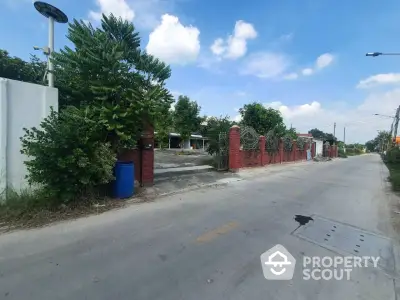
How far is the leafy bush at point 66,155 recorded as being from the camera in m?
5.22

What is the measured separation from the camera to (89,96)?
22.4 feet

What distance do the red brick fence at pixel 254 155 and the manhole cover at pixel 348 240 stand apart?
30.5 feet

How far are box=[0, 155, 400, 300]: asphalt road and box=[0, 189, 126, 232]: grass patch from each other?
39 cm

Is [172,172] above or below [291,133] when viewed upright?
below

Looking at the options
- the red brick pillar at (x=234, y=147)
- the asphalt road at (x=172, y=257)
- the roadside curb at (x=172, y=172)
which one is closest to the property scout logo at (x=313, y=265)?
the asphalt road at (x=172, y=257)

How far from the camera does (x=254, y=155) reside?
1781 centimetres

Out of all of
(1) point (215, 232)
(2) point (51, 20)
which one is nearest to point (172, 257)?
(1) point (215, 232)

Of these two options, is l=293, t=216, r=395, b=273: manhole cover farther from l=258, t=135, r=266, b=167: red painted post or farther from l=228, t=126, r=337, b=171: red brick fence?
l=258, t=135, r=266, b=167: red painted post

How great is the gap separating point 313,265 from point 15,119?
669cm

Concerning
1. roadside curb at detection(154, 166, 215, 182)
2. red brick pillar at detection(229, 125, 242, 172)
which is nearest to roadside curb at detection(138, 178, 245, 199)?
roadside curb at detection(154, 166, 215, 182)

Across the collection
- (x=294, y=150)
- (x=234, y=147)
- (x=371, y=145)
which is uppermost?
(x=371, y=145)

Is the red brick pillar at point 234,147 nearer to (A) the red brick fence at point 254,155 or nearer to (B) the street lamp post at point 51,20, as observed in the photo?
(A) the red brick fence at point 254,155

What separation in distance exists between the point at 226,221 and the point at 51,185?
12.9ft

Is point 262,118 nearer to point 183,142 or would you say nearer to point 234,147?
point 234,147
